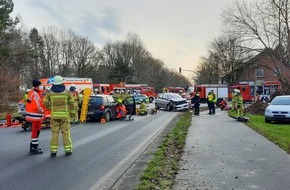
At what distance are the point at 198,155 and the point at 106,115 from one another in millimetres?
12617

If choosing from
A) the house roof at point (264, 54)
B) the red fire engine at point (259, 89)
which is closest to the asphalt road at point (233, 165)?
the house roof at point (264, 54)

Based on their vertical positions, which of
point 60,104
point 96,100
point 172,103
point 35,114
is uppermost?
point 60,104

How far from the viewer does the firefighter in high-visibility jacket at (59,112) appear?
946 cm

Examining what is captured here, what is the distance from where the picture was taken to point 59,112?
31.3 feet

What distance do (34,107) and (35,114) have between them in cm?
20

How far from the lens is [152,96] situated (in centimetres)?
6750

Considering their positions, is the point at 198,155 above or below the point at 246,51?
below

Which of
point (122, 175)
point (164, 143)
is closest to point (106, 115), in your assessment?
point (164, 143)

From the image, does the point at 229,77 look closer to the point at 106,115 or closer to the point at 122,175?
the point at 106,115

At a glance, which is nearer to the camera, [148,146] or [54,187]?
[54,187]

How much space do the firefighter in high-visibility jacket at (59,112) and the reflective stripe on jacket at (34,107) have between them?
46cm

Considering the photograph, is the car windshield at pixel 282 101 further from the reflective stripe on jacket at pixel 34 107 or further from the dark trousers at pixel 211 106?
the reflective stripe on jacket at pixel 34 107

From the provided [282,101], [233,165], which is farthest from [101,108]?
[233,165]

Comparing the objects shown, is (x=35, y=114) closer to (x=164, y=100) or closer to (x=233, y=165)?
(x=233, y=165)
